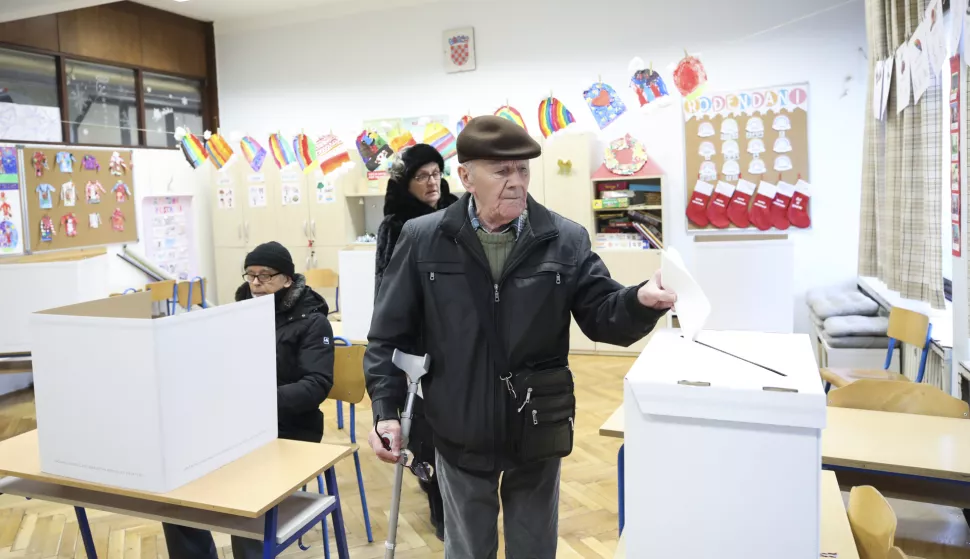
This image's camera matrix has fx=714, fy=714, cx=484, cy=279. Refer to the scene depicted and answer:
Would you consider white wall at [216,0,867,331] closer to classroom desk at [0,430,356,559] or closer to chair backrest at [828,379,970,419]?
chair backrest at [828,379,970,419]

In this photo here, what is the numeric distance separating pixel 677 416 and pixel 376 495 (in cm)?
275

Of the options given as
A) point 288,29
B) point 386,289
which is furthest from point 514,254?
point 288,29

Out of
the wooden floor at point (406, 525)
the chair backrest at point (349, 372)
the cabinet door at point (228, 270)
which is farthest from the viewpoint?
the cabinet door at point (228, 270)

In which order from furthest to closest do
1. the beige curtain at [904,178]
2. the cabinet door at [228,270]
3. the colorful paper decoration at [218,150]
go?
the cabinet door at [228,270]
the colorful paper decoration at [218,150]
the beige curtain at [904,178]

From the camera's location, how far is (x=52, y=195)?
20.3ft

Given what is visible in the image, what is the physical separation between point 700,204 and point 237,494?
5466 millimetres

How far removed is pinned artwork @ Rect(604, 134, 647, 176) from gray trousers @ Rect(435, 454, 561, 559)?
512cm

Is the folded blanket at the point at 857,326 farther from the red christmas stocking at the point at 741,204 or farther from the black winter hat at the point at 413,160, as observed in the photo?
the black winter hat at the point at 413,160

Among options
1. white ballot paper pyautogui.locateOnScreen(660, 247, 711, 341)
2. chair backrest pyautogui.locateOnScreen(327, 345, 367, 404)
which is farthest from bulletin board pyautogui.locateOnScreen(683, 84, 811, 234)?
white ballot paper pyautogui.locateOnScreen(660, 247, 711, 341)

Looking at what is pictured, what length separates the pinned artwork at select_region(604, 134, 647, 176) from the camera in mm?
6582

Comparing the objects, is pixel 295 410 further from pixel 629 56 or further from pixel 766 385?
pixel 629 56

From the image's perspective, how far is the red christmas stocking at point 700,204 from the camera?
6516 mm

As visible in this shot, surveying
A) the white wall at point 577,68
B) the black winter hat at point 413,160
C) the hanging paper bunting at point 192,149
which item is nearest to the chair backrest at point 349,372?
the black winter hat at point 413,160

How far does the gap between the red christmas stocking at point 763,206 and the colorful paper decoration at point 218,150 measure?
502cm
